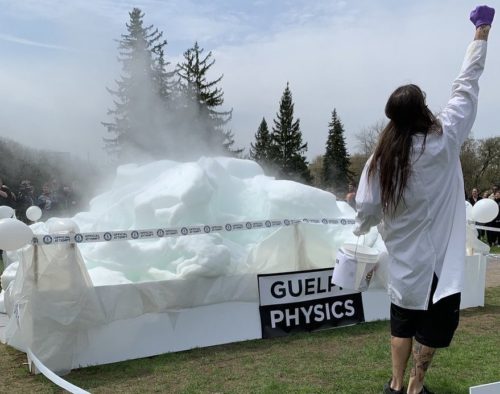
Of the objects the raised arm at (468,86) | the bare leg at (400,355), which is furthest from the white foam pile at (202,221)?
the raised arm at (468,86)

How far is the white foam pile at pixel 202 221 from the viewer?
4.80 meters

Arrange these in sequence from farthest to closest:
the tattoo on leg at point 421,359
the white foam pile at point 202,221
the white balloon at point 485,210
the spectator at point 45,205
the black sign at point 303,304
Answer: the spectator at point 45,205
the white balloon at point 485,210
the black sign at point 303,304
the white foam pile at point 202,221
the tattoo on leg at point 421,359

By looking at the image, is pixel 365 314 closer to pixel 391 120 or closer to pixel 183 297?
pixel 183 297

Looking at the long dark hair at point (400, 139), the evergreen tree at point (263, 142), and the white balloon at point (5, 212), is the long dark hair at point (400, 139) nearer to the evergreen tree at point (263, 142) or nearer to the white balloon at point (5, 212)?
the white balloon at point (5, 212)

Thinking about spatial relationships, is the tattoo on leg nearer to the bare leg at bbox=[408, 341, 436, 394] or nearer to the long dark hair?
the bare leg at bbox=[408, 341, 436, 394]

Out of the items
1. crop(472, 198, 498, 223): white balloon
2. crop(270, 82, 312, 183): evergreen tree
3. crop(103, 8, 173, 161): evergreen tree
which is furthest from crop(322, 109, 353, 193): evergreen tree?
crop(472, 198, 498, 223): white balloon

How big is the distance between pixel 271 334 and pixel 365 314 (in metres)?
1.07

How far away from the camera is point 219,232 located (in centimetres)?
502

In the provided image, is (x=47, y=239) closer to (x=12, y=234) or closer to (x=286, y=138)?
(x=12, y=234)

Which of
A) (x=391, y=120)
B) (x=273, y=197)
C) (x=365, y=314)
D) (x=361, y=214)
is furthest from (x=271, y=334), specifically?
(x=391, y=120)

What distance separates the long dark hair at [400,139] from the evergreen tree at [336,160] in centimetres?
4438

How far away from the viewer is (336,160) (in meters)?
48.7

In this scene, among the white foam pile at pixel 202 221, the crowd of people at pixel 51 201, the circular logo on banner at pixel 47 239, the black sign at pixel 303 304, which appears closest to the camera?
the circular logo on banner at pixel 47 239

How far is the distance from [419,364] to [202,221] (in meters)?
2.88
